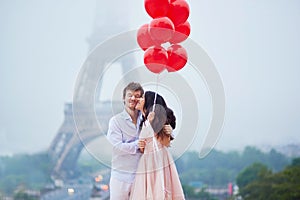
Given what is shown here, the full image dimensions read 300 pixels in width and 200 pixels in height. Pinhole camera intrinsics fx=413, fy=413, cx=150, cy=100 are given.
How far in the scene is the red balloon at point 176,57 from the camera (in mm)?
1500

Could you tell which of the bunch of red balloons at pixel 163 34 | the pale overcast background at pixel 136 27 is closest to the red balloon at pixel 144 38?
the bunch of red balloons at pixel 163 34

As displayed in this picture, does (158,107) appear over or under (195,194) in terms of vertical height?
over

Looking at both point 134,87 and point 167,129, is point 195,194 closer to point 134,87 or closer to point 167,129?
point 167,129

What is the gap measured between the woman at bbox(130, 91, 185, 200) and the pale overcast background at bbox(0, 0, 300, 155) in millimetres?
850

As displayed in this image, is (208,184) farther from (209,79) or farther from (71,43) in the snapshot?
(71,43)

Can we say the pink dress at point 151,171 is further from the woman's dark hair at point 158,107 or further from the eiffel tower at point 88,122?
the eiffel tower at point 88,122

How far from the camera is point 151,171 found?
4.90 feet

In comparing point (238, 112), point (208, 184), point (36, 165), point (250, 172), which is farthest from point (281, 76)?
point (36, 165)

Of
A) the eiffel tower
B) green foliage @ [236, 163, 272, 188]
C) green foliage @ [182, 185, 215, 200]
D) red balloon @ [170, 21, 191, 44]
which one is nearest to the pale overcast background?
the eiffel tower

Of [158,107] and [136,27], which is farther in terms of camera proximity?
[136,27]

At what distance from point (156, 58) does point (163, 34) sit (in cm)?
9

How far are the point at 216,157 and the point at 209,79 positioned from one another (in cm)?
83

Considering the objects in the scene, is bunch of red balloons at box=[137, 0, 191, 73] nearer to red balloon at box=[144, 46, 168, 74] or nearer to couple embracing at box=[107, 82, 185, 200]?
red balloon at box=[144, 46, 168, 74]

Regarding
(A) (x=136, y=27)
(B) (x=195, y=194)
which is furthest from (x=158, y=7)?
(B) (x=195, y=194)
